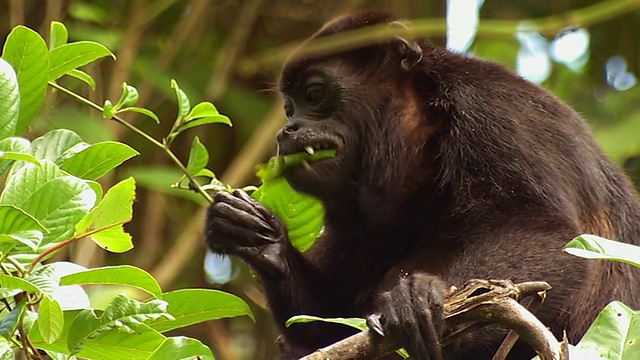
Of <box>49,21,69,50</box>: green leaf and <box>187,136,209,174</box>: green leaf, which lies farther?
<box>187,136,209,174</box>: green leaf

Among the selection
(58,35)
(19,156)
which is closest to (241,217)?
(58,35)

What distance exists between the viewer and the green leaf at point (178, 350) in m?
1.63

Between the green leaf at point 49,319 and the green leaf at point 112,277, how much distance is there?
11 cm

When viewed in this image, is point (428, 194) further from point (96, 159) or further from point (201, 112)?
point (96, 159)

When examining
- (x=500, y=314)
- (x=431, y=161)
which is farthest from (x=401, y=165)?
(x=500, y=314)

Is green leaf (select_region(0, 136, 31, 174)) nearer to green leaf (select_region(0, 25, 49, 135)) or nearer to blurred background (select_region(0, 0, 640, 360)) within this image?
green leaf (select_region(0, 25, 49, 135))

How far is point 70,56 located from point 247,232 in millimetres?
968

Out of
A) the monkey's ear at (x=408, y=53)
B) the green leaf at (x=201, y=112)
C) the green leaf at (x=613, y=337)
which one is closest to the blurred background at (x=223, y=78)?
the monkey's ear at (x=408, y=53)

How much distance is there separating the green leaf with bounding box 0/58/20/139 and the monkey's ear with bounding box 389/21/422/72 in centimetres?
170

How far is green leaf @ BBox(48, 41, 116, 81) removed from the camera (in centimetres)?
210

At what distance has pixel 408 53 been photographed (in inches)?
131

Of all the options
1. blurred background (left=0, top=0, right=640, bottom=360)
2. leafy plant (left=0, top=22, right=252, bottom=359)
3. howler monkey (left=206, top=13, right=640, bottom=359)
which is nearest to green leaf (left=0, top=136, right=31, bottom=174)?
leafy plant (left=0, top=22, right=252, bottom=359)

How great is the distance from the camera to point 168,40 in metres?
5.86

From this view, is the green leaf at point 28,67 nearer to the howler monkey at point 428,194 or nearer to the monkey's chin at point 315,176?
the howler monkey at point 428,194
